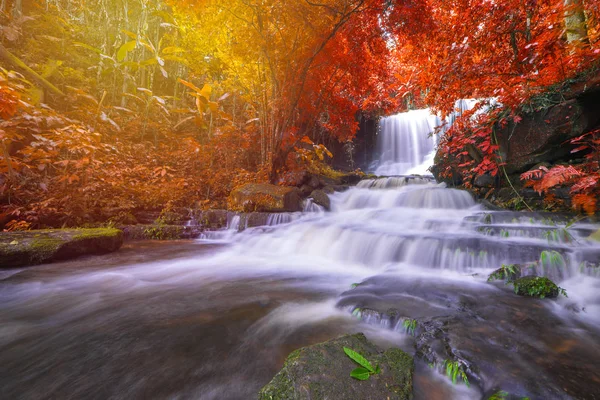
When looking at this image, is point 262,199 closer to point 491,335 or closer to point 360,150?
point 491,335

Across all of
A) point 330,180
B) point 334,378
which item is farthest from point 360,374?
point 330,180

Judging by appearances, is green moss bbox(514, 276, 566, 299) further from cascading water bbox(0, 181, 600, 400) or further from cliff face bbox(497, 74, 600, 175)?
cliff face bbox(497, 74, 600, 175)

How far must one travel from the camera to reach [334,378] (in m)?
1.27

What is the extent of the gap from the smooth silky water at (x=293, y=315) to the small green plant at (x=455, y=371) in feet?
0.20

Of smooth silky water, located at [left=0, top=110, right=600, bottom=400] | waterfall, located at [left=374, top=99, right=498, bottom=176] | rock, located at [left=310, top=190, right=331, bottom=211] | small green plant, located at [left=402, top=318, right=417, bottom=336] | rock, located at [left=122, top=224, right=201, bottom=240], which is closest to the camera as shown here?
smooth silky water, located at [left=0, top=110, right=600, bottom=400]

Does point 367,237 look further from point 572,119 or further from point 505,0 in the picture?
point 505,0

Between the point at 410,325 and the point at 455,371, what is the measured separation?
1.82ft

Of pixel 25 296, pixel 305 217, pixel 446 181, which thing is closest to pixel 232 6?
pixel 305 217

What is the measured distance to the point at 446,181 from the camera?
8352mm

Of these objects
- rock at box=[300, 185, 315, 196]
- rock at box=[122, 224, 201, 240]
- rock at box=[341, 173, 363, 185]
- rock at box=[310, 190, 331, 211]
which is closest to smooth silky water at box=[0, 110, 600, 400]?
rock at box=[122, 224, 201, 240]

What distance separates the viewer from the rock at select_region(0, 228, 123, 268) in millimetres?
3789

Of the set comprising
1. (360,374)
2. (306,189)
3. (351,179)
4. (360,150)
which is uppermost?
(360,150)

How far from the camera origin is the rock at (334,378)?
3.91 ft

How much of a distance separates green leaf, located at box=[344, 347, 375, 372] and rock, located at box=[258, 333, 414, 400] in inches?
0.9
